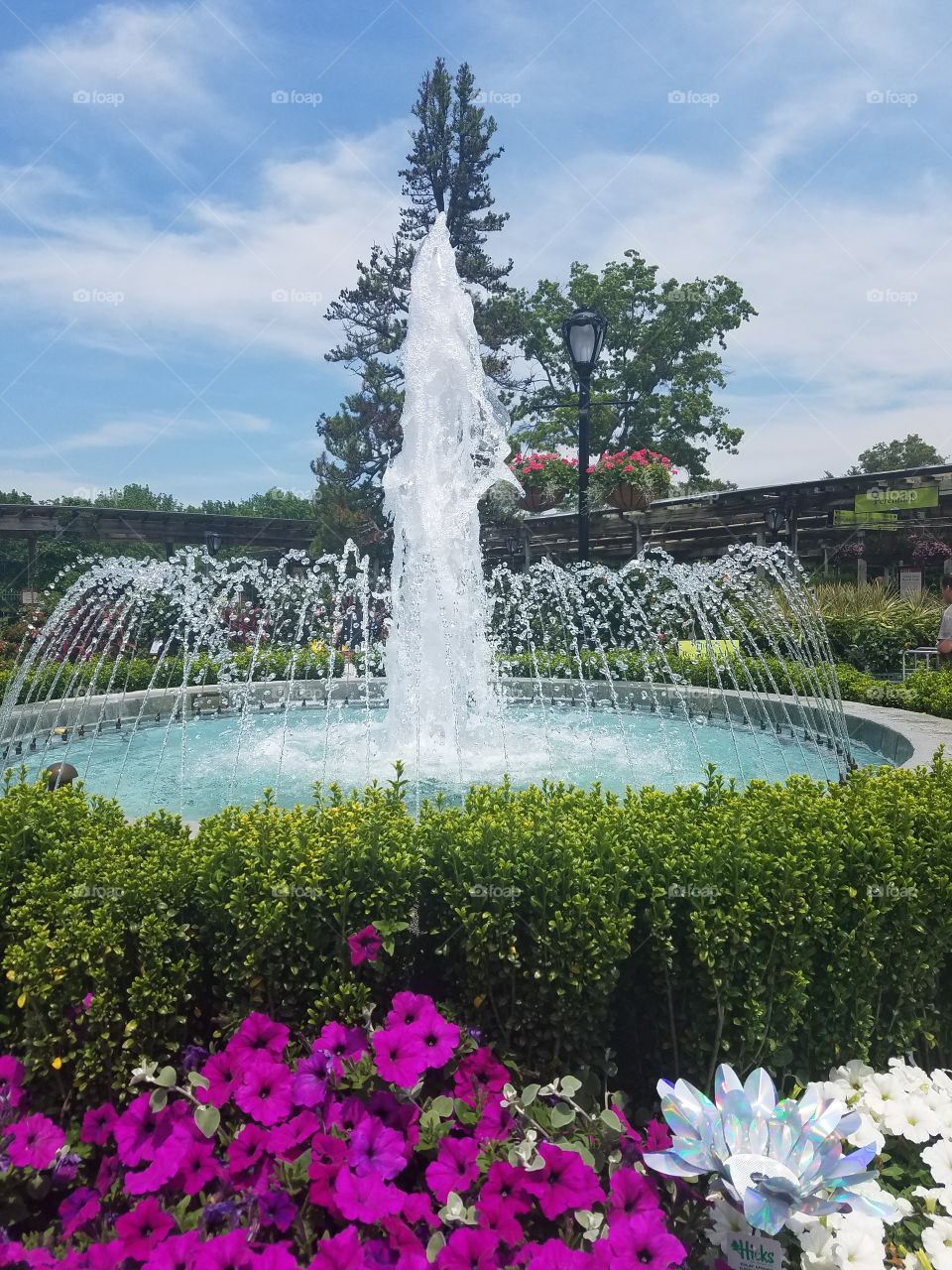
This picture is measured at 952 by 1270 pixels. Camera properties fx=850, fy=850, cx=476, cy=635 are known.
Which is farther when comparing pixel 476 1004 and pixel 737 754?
pixel 737 754

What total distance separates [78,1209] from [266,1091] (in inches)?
18.1

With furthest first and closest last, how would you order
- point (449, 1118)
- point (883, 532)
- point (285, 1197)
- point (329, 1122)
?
point (883, 532), point (449, 1118), point (329, 1122), point (285, 1197)

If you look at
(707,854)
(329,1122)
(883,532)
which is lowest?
(329,1122)

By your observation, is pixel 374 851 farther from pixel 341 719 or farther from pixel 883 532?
pixel 883 532

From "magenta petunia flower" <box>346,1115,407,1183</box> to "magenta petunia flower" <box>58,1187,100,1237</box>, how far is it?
58cm

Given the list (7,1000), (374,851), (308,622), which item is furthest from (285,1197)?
(308,622)

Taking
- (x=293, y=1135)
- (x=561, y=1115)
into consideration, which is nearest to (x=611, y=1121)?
(x=561, y=1115)

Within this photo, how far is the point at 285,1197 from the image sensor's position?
1895 millimetres

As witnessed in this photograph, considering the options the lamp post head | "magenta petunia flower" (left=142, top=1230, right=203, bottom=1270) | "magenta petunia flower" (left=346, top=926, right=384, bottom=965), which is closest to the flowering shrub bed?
"magenta petunia flower" (left=142, top=1230, right=203, bottom=1270)

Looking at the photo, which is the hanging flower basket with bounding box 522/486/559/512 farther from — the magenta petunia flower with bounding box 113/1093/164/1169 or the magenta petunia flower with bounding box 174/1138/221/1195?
the magenta petunia flower with bounding box 174/1138/221/1195

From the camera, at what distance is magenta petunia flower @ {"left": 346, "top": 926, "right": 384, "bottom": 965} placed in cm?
253

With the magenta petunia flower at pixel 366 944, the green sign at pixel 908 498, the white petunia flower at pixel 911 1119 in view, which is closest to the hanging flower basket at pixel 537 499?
the green sign at pixel 908 498

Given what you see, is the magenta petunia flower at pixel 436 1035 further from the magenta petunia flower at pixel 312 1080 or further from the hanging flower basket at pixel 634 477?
the hanging flower basket at pixel 634 477

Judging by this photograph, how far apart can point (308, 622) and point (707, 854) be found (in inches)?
850
